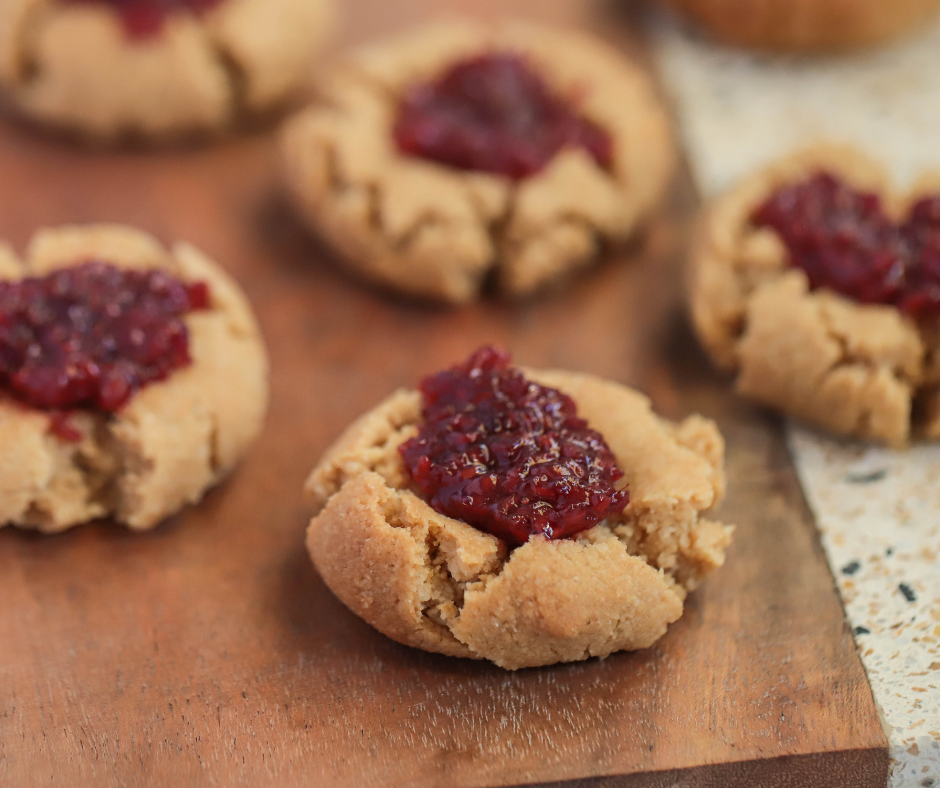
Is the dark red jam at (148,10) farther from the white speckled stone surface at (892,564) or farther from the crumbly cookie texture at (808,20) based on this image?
the white speckled stone surface at (892,564)

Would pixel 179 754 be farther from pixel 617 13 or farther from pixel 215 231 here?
pixel 617 13

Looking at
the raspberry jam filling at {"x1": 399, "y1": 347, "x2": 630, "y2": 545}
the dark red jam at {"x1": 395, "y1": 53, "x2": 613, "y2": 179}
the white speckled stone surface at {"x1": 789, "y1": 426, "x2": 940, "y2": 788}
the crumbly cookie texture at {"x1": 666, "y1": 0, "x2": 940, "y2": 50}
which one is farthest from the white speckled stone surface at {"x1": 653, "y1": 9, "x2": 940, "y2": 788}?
the raspberry jam filling at {"x1": 399, "y1": 347, "x2": 630, "y2": 545}

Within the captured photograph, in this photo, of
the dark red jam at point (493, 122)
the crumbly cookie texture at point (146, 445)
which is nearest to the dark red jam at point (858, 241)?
the dark red jam at point (493, 122)

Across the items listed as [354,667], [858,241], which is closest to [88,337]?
[354,667]

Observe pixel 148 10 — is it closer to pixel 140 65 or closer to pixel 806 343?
pixel 140 65

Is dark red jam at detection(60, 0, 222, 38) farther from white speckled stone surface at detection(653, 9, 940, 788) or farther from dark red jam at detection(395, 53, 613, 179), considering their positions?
white speckled stone surface at detection(653, 9, 940, 788)

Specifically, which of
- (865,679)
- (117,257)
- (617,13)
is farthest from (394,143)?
(865,679)
